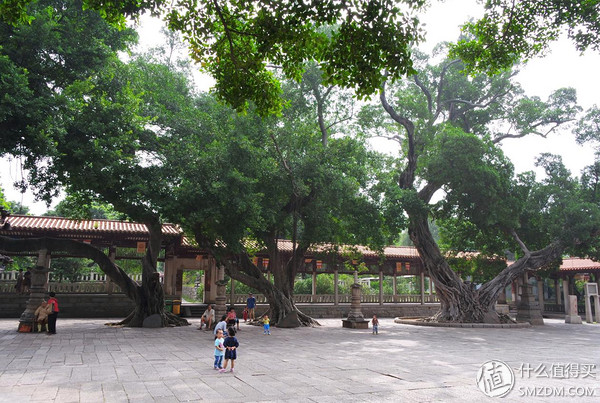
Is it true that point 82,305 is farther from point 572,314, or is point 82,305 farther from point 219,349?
point 572,314

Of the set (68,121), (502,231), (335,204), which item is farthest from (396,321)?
(68,121)

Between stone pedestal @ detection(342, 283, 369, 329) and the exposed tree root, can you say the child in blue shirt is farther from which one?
stone pedestal @ detection(342, 283, 369, 329)

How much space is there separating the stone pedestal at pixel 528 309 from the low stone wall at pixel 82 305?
1830 centimetres

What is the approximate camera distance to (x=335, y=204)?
15164 mm

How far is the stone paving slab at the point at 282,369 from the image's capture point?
5254 millimetres

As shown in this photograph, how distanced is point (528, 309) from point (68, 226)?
21.1m

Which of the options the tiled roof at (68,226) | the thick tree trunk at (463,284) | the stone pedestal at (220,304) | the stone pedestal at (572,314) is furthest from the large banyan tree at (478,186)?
the tiled roof at (68,226)

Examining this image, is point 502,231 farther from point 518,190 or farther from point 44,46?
point 44,46

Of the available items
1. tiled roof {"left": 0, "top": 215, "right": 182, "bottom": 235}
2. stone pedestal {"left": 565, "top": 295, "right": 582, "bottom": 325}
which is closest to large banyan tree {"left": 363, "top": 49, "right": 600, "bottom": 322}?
stone pedestal {"left": 565, "top": 295, "right": 582, "bottom": 325}

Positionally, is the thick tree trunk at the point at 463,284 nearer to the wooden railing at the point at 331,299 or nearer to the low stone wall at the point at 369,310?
the low stone wall at the point at 369,310

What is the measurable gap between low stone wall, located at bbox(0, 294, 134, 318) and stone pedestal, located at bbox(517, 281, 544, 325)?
18.3 meters

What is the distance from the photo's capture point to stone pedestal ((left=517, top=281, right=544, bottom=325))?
19.7m

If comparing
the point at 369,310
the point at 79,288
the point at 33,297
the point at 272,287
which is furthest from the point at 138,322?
the point at 369,310

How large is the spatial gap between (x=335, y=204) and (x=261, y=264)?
7566mm
